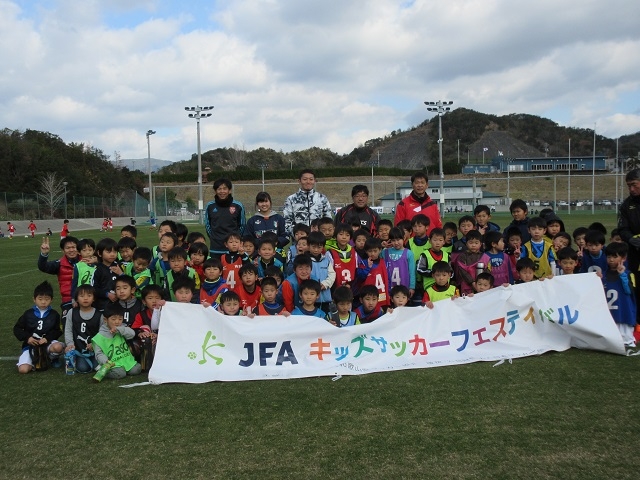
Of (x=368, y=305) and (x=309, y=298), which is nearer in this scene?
(x=309, y=298)

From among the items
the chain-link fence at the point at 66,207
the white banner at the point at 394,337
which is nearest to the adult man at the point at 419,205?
the white banner at the point at 394,337

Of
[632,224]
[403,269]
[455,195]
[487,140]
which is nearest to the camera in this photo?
[632,224]

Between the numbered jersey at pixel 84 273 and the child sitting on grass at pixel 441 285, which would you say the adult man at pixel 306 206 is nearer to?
the child sitting on grass at pixel 441 285

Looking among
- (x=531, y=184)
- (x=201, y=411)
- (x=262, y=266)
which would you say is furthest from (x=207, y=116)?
(x=531, y=184)

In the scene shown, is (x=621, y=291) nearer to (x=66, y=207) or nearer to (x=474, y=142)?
(x=66, y=207)

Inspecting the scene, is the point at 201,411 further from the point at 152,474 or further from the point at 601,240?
the point at 601,240

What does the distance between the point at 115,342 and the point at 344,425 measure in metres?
2.83

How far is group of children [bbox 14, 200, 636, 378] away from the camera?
18.8 feet

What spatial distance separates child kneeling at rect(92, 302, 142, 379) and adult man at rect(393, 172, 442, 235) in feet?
12.7

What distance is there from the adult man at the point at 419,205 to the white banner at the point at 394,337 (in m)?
1.91

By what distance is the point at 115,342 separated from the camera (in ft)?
18.4

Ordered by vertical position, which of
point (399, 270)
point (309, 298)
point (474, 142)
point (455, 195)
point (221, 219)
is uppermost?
point (474, 142)

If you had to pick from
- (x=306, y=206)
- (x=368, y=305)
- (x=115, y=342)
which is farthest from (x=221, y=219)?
(x=368, y=305)

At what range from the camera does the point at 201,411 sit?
14.3ft
